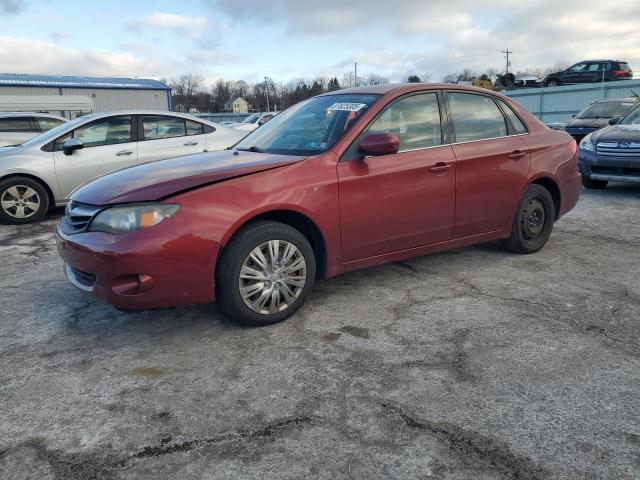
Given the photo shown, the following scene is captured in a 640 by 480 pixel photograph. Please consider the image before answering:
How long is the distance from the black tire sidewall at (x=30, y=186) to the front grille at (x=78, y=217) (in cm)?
419

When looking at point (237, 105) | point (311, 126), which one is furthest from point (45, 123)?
point (237, 105)

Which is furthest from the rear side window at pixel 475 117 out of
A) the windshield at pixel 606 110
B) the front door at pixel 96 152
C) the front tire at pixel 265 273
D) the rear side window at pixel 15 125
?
the windshield at pixel 606 110

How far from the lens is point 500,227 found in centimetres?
469

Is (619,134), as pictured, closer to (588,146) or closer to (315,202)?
(588,146)

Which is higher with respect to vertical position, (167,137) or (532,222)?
(167,137)

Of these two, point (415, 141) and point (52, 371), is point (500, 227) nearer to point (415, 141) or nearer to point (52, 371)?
point (415, 141)

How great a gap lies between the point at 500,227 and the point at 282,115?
219cm

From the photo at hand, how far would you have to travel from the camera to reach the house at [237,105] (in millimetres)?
97938

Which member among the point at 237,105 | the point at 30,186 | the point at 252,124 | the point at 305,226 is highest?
the point at 237,105

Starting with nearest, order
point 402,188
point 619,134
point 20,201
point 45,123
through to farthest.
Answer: point 402,188 < point 20,201 < point 619,134 < point 45,123

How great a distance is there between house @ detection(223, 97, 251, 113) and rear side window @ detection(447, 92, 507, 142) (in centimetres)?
9632

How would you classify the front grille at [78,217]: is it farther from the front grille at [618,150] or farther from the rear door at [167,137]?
the front grille at [618,150]

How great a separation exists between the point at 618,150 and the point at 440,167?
535 centimetres

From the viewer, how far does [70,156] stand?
7.21 metres
